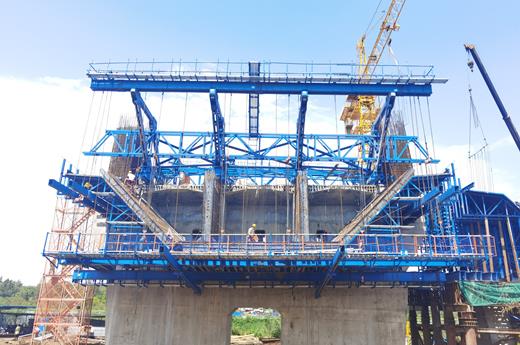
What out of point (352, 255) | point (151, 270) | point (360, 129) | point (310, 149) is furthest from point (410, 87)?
point (360, 129)

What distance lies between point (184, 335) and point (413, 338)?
49.8 ft

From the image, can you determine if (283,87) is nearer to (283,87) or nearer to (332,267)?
(283,87)

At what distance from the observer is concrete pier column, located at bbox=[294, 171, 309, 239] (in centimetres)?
2302

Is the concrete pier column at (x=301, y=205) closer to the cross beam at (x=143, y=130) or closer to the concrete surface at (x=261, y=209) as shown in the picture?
the concrete surface at (x=261, y=209)

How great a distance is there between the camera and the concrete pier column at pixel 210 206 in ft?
74.9

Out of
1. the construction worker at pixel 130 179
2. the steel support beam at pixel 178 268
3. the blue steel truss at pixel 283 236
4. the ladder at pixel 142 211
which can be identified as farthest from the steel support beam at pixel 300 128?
the construction worker at pixel 130 179

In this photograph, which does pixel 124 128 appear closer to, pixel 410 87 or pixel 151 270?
pixel 151 270

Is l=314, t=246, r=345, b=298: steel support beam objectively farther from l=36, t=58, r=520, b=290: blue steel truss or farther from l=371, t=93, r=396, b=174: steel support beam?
l=371, t=93, r=396, b=174: steel support beam

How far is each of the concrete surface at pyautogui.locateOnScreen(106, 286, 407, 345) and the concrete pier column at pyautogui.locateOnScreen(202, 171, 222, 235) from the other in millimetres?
3577

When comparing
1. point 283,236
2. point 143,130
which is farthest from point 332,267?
point 143,130

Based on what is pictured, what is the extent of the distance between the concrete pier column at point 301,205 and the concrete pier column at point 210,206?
4865 millimetres

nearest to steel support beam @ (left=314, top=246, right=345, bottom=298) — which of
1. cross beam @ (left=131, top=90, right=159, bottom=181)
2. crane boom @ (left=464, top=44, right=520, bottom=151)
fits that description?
cross beam @ (left=131, top=90, right=159, bottom=181)

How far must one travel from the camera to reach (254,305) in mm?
21922

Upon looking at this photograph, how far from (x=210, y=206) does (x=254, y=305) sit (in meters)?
6.08
